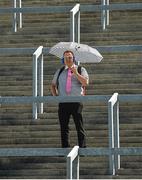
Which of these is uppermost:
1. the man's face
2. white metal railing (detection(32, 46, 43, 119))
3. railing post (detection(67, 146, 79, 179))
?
the man's face

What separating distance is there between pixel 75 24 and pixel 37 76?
71.3 inches

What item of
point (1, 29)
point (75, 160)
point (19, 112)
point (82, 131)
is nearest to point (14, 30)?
point (1, 29)

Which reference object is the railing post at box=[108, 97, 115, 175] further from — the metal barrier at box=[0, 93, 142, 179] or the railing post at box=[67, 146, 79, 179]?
the railing post at box=[67, 146, 79, 179]

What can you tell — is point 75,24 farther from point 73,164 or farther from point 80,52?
point 73,164

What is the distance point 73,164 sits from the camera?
1452 cm

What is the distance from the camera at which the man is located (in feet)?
52.4

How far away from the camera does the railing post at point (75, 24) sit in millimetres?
19219

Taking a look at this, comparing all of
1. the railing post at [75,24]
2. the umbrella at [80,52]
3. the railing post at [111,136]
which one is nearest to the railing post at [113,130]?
the railing post at [111,136]

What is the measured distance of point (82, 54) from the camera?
17.0 m

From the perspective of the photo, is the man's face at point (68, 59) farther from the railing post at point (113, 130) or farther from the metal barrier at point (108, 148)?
the railing post at point (113, 130)

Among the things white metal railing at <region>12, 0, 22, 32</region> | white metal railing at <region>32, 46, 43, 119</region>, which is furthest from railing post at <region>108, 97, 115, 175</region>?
white metal railing at <region>12, 0, 22, 32</region>

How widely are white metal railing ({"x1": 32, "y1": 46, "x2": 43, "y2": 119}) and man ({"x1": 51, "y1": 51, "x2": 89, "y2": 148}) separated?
1.27m

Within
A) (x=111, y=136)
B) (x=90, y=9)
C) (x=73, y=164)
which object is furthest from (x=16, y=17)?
(x=73, y=164)

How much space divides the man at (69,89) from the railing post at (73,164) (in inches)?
52.3
